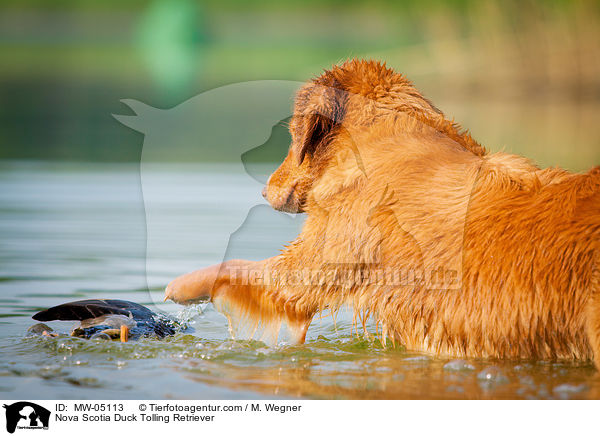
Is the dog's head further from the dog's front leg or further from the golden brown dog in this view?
the dog's front leg

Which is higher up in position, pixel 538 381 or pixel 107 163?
pixel 107 163

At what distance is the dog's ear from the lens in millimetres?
4148

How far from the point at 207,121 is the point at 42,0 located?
17991 millimetres

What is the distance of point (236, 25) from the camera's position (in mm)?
24031

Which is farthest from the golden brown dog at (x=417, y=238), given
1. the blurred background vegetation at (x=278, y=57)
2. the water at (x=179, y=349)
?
the blurred background vegetation at (x=278, y=57)

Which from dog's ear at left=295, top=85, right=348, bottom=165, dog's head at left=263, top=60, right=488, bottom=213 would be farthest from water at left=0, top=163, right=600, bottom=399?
dog's ear at left=295, top=85, right=348, bottom=165

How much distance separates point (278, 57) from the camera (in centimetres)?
2289

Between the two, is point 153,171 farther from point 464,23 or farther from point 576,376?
point 464,23

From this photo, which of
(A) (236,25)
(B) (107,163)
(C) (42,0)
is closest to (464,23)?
(A) (236,25)
